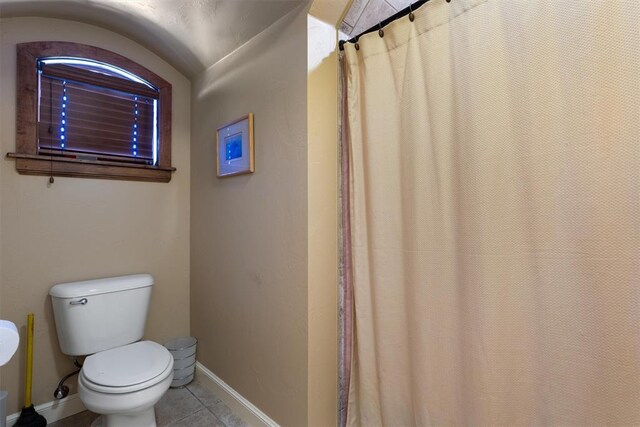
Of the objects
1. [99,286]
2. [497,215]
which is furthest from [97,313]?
[497,215]

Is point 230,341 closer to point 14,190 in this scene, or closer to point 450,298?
point 450,298

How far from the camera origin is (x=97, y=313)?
1549 millimetres

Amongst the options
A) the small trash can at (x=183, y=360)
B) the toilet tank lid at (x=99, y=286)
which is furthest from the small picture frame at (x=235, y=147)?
the small trash can at (x=183, y=360)

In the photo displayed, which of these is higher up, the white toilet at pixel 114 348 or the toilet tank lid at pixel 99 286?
the toilet tank lid at pixel 99 286

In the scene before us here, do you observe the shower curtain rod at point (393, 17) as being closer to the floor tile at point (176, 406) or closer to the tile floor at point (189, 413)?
the tile floor at point (189, 413)

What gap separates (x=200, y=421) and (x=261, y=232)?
1104 mm

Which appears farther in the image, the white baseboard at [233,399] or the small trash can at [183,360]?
the small trash can at [183,360]

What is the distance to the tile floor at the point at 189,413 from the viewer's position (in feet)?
5.22

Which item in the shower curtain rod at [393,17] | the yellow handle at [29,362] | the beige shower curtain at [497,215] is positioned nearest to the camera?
the beige shower curtain at [497,215]

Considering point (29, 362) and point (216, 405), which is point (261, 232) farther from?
point (29, 362)

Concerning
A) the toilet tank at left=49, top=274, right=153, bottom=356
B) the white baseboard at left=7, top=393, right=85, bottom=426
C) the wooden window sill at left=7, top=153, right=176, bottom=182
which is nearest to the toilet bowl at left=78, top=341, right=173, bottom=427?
the toilet tank at left=49, top=274, right=153, bottom=356

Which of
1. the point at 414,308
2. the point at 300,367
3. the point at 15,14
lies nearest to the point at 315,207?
the point at 414,308

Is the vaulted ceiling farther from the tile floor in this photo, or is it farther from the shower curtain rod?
the tile floor

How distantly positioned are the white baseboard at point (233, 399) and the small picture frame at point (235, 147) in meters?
1.27
